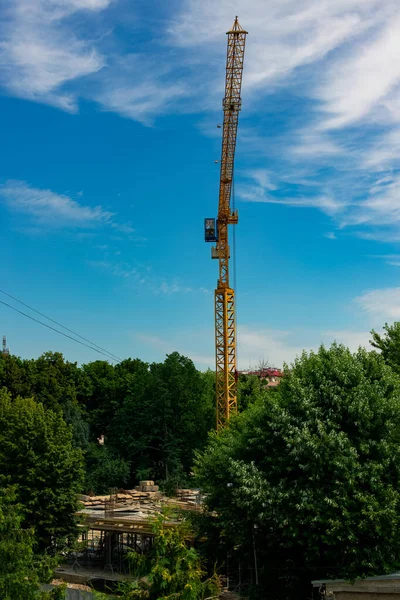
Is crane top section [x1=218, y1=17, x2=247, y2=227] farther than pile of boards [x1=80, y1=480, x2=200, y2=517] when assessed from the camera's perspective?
Yes

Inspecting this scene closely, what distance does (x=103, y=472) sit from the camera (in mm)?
50219

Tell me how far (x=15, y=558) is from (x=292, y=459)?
893cm

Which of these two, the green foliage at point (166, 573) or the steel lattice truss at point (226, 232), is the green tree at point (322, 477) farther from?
the steel lattice truss at point (226, 232)

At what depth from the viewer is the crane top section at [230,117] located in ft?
171

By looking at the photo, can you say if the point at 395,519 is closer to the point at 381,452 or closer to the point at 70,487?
the point at 381,452

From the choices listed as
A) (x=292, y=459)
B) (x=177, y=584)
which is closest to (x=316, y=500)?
(x=292, y=459)

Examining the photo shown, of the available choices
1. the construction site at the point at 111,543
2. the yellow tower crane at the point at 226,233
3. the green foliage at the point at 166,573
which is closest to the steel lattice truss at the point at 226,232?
the yellow tower crane at the point at 226,233

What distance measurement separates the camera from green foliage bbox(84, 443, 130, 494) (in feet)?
163

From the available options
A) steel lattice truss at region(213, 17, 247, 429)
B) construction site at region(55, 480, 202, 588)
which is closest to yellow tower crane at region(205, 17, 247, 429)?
steel lattice truss at region(213, 17, 247, 429)

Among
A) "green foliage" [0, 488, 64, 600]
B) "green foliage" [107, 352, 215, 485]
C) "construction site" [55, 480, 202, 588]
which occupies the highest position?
"green foliage" [107, 352, 215, 485]

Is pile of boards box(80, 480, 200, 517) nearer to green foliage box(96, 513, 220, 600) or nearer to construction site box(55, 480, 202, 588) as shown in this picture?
construction site box(55, 480, 202, 588)

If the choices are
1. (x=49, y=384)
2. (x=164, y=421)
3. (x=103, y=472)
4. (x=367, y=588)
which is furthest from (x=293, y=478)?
(x=49, y=384)

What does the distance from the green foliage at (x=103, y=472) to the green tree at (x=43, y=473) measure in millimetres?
19153

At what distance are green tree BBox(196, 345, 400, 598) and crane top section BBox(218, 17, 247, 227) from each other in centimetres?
3731
